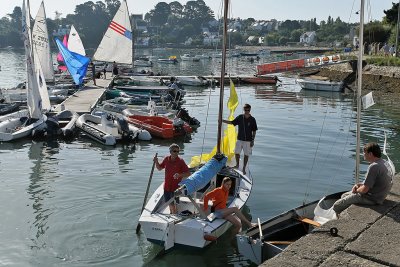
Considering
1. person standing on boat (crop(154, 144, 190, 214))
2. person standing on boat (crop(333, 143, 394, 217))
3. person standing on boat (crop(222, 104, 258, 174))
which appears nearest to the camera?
person standing on boat (crop(333, 143, 394, 217))

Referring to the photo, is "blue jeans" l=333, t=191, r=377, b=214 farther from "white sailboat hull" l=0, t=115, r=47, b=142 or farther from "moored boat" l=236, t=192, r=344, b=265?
"white sailboat hull" l=0, t=115, r=47, b=142

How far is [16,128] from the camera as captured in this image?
2367cm

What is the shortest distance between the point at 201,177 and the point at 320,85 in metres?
38.9

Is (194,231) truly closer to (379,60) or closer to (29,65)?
(29,65)

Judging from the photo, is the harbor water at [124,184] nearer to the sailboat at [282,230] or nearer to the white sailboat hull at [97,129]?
the white sailboat hull at [97,129]

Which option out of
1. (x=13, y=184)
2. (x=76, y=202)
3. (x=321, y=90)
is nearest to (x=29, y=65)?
(x=13, y=184)

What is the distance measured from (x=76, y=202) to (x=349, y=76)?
43.6 meters

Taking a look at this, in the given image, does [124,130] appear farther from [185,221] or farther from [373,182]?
[373,182]

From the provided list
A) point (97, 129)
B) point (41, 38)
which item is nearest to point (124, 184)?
point (97, 129)

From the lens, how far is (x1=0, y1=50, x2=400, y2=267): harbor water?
35.6 ft

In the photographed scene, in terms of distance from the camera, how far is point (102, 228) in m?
12.2

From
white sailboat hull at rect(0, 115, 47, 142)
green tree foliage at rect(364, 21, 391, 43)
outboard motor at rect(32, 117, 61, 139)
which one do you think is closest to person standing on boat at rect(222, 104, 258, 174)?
outboard motor at rect(32, 117, 61, 139)

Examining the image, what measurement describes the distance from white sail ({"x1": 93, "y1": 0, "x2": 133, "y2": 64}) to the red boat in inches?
755

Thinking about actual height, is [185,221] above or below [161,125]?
below
